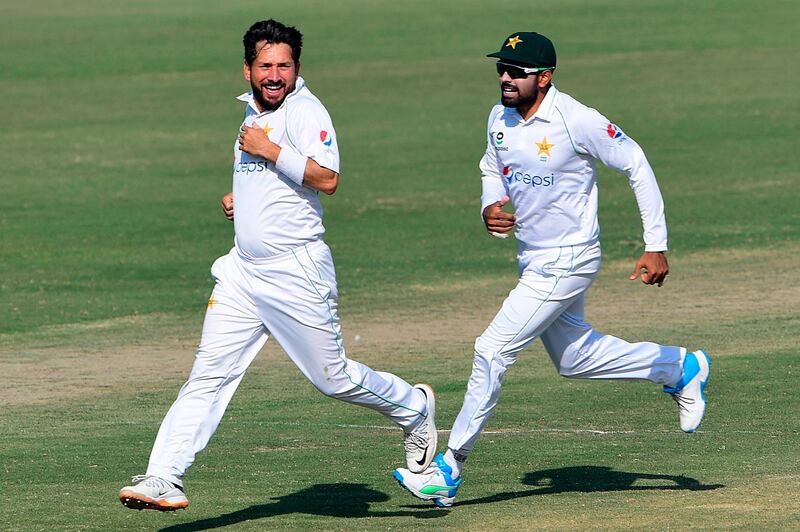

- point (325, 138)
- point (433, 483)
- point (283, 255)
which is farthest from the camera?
point (433, 483)

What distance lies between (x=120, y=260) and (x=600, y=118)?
12230 millimetres

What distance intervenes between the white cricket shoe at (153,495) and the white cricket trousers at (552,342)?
1564 mm

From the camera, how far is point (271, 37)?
7980mm

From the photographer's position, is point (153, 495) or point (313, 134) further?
point (313, 134)

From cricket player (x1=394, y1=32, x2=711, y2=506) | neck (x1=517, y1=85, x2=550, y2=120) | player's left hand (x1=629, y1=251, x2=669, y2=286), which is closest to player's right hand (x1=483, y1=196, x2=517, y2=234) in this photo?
cricket player (x1=394, y1=32, x2=711, y2=506)

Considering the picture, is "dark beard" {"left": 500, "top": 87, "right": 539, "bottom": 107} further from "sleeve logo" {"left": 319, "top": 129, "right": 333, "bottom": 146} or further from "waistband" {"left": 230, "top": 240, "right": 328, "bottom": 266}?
"waistband" {"left": 230, "top": 240, "right": 328, "bottom": 266}

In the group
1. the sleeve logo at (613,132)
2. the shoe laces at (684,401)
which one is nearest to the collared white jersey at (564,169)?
the sleeve logo at (613,132)

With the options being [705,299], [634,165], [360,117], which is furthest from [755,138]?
[634,165]

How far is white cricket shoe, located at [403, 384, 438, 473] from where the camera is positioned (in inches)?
330

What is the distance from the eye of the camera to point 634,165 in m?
8.52

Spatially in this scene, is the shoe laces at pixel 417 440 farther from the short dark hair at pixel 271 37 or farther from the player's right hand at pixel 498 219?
the short dark hair at pixel 271 37

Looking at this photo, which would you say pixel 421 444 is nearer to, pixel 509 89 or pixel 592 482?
pixel 592 482

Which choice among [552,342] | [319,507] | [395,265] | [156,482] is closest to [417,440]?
[319,507]

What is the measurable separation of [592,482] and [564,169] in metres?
1.81
